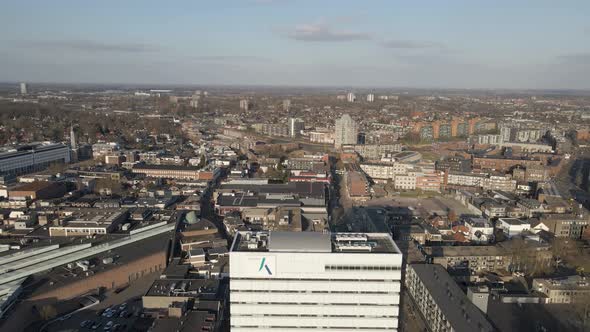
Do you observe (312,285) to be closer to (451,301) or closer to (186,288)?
(451,301)

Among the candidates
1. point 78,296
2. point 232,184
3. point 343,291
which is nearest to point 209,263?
point 78,296

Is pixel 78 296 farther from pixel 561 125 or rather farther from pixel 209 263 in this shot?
pixel 561 125

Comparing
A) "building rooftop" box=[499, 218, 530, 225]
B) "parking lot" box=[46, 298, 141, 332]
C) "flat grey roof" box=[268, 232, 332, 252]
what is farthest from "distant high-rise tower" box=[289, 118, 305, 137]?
"flat grey roof" box=[268, 232, 332, 252]

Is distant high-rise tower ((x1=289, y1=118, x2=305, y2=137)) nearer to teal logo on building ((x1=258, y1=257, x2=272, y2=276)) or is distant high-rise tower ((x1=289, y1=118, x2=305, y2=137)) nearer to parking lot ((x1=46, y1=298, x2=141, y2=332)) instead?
parking lot ((x1=46, y1=298, x2=141, y2=332))

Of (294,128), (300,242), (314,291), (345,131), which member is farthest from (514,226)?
(294,128)

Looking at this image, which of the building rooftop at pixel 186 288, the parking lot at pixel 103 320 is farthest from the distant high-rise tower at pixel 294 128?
the parking lot at pixel 103 320
